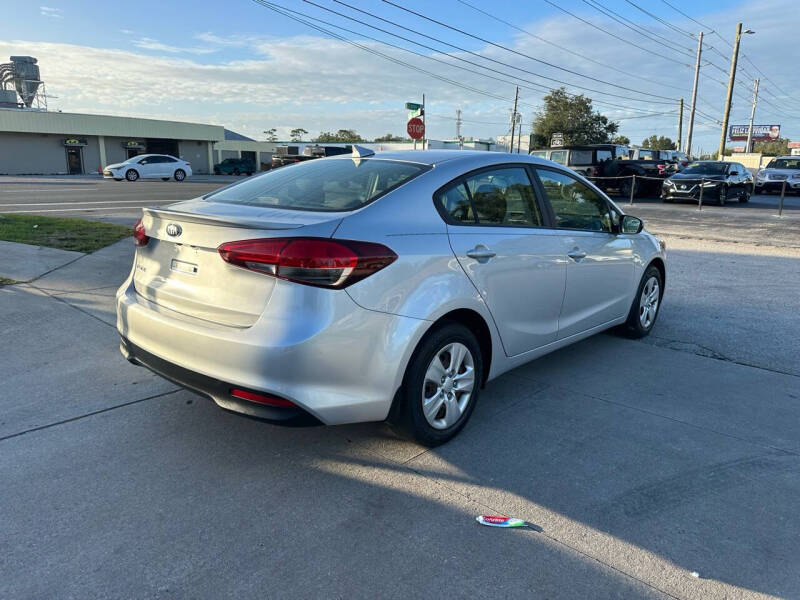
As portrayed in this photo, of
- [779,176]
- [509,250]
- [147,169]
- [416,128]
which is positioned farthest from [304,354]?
[147,169]

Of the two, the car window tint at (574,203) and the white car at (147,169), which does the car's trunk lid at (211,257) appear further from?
the white car at (147,169)

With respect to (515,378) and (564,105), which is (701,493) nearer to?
(515,378)

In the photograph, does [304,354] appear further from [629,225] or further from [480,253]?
[629,225]

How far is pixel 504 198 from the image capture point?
13.0ft

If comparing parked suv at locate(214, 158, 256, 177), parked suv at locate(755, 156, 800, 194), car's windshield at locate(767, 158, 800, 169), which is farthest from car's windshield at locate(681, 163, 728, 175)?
parked suv at locate(214, 158, 256, 177)

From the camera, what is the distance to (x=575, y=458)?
3379mm

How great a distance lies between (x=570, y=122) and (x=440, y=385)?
67.9 metres

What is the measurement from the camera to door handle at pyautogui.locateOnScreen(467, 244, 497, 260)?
3473 mm

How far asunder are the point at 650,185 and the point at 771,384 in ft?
72.8

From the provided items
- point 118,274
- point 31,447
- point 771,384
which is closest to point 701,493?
point 771,384

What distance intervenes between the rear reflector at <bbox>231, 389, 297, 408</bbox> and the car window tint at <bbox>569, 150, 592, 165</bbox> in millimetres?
22956

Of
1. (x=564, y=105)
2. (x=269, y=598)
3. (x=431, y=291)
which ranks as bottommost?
(x=269, y=598)

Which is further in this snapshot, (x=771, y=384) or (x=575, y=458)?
(x=771, y=384)

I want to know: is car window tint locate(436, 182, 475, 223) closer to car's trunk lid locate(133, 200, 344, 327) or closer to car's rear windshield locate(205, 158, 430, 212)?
car's rear windshield locate(205, 158, 430, 212)
